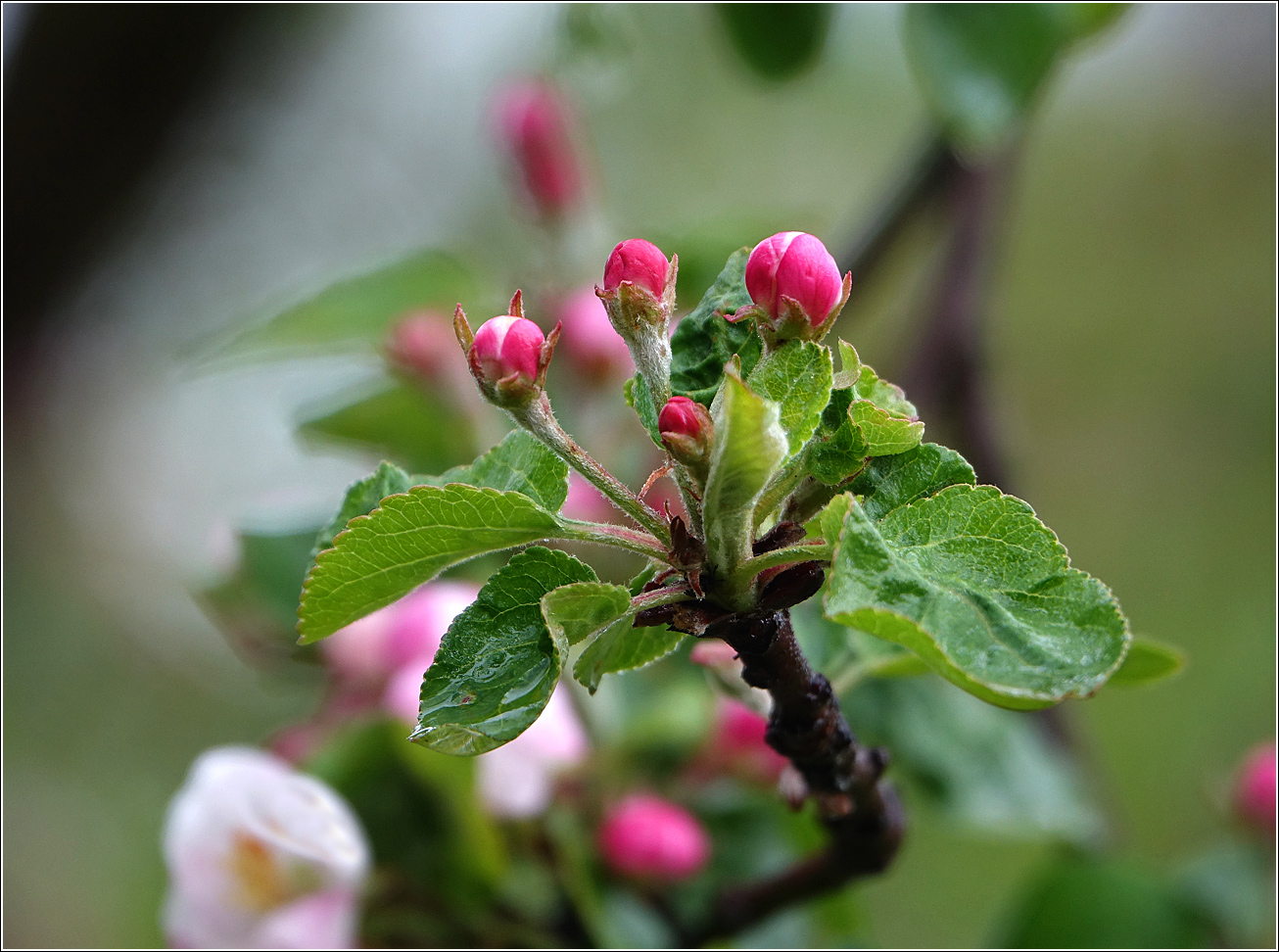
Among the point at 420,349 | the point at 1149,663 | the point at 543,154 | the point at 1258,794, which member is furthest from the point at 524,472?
the point at 543,154

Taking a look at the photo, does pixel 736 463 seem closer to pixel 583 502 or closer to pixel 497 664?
pixel 497 664

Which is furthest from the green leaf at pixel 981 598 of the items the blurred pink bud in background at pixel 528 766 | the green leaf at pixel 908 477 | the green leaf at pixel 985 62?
the green leaf at pixel 985 62

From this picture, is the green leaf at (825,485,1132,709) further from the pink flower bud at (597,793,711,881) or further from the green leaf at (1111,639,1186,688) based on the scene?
the pink flower bud at (597,793,711,881)

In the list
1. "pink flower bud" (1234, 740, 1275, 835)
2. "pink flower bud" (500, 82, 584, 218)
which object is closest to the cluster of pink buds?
"pink flower bud" (1234, 740, 1275, 835)

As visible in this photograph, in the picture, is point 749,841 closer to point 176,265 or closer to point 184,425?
point 176,265

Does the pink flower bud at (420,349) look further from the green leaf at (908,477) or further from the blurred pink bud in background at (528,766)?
the green leaf at (908,477)

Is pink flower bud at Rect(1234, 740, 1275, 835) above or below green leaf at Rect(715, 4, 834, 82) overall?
below
